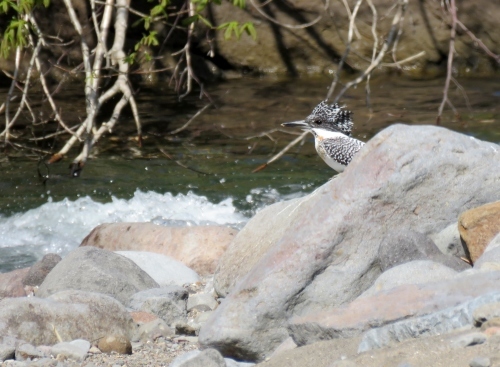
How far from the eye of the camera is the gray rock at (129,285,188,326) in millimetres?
5012

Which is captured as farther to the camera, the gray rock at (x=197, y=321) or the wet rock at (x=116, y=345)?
the gray rock at (x=197, y=321)

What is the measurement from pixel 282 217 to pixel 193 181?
145 inches

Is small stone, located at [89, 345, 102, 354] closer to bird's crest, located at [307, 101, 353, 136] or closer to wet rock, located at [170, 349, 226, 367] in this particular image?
wet rock, located at [170, 349, 226, 367]

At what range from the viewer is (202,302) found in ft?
17.7

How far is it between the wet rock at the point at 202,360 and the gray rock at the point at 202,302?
134cm

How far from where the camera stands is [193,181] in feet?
29.6

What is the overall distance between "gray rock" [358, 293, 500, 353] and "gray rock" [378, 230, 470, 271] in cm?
105

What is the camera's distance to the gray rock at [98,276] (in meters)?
5.24

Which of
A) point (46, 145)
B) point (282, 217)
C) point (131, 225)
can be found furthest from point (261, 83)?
point (282, 217)

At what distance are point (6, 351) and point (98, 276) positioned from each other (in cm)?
111

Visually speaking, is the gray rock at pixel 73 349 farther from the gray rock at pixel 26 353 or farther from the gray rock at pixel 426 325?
the gray rock at pixel 426 325

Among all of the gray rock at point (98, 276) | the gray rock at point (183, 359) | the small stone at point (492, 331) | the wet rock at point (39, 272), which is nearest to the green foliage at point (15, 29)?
the wet rock at point (39, 272)

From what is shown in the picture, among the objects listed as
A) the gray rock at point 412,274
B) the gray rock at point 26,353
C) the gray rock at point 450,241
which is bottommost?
the gray rock at point 26,353

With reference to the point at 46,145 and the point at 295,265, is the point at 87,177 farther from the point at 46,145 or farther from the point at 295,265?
the point at 295,265
